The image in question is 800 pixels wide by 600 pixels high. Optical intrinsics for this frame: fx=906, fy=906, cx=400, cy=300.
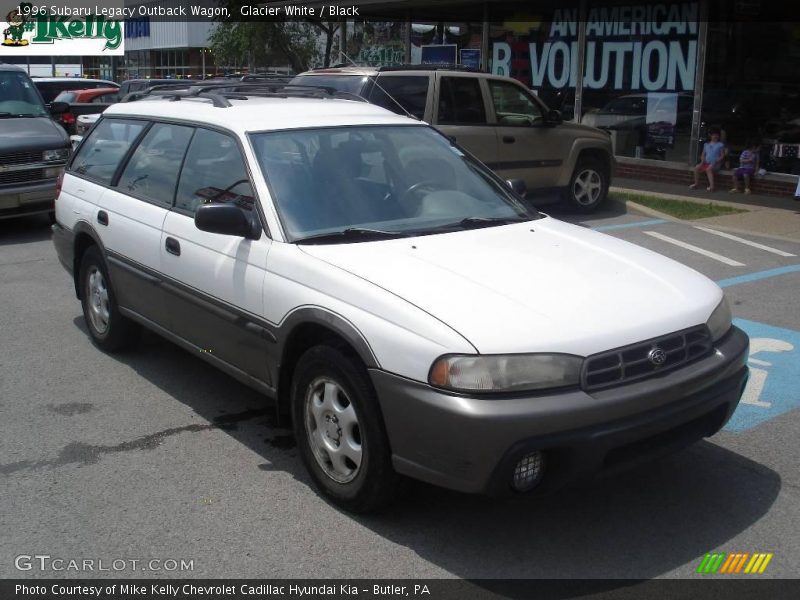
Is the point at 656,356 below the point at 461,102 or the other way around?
below

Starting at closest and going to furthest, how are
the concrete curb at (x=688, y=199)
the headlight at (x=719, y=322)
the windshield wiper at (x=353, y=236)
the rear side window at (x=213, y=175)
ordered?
the headlight at (x=719, y=322)
the windshield wiper at (x=353, y=236)
the rear side window at (x=213, y=175)
the concrete curb at (x=688, y=199)

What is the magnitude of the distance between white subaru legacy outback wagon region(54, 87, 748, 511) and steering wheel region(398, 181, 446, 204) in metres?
0.01

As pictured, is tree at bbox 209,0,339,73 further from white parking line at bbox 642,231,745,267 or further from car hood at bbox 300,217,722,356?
car hood at bbox 300,217,722,356

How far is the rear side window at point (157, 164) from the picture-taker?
5.32 m

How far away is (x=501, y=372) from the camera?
338 centimetres

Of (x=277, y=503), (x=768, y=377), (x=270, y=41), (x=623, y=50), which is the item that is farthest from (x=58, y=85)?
(x=277, y=503)

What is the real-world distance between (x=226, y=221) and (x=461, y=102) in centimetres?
710

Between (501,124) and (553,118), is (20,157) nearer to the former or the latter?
(501,124)

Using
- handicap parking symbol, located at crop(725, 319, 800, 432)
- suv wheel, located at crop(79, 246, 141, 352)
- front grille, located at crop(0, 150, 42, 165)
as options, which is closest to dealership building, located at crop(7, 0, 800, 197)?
front grille, located at crop(0, 150, 42, 165)

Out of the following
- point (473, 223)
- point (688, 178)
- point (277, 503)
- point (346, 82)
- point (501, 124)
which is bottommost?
point (277, 503)

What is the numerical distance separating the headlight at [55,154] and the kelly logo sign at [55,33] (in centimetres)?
2716

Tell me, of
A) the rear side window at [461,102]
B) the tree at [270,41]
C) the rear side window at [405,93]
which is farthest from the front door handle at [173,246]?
the tree at [270,41]

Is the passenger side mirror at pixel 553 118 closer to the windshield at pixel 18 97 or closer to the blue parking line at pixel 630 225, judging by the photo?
the blue parking line at pixel 630 225

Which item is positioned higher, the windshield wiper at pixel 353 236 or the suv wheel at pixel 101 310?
the windshield wiper at pixel 353 236
